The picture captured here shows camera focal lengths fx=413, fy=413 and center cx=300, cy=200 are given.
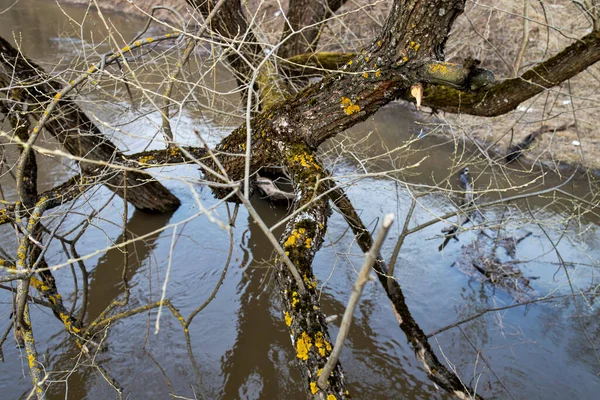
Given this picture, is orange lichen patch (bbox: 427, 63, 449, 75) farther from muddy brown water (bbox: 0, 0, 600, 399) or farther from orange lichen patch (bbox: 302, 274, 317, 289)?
orange lichen patch (bbox: 302, 274, 317, 289)

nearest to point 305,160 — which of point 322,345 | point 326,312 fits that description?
point 322,345

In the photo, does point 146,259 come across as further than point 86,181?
Yes

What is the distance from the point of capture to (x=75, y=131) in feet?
14.5

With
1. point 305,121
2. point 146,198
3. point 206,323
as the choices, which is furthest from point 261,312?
point 305,121

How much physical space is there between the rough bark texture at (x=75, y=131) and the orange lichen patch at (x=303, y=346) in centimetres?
125

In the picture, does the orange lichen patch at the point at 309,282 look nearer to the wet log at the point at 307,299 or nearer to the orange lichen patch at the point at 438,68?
the wet log at the point at 307,299

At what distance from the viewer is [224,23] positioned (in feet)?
14.8

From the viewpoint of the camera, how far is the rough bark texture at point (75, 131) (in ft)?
11.0

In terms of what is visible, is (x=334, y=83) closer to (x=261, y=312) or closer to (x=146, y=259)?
(x=261, y=312)

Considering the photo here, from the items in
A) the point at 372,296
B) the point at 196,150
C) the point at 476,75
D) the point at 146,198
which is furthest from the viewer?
the point at 146,198

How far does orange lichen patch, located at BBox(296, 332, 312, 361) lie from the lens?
1.63 metres

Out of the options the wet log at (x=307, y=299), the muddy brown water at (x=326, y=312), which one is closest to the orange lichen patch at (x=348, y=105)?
the wet log at (x=307, y=299)

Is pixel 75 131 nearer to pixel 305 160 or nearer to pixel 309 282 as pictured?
pixel 305 160

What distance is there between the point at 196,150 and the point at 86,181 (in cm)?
83
